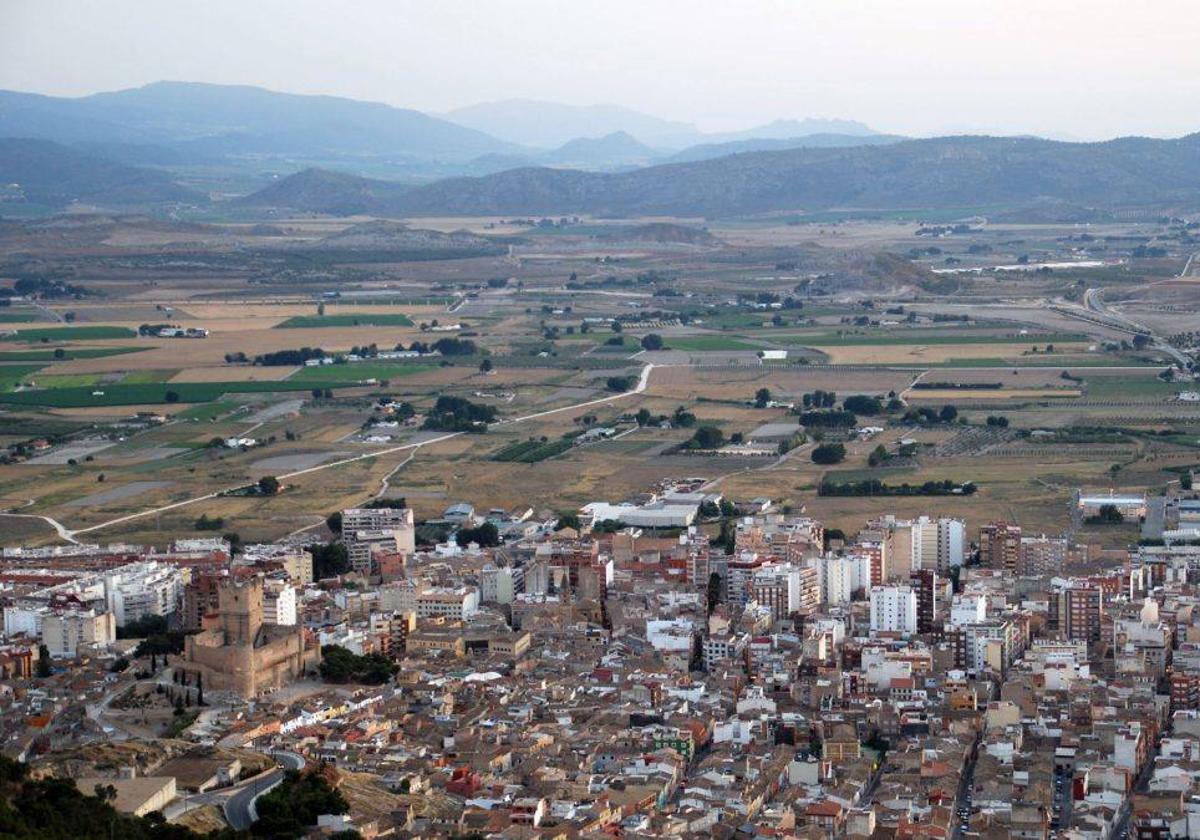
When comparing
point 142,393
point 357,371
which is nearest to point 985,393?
point 357,371

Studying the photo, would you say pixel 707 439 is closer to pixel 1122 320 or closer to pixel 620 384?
pixel 620 384

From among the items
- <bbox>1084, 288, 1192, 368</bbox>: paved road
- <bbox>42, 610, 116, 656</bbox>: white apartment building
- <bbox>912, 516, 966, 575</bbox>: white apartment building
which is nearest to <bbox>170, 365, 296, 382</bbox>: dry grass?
<bbox>1084, 288, 1192, 368</bbox>: paved road

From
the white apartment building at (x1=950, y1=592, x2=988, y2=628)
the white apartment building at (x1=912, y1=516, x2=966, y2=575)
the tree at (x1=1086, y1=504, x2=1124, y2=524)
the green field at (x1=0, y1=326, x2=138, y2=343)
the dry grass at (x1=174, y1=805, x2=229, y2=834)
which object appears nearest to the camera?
the dry grass at (x1=174, y1=805, x2=229, y2=834)

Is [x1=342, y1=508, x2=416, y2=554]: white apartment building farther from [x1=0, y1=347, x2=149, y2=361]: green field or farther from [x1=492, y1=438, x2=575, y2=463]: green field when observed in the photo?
[x1=0, y1=347, x2=149, y2=361]: green field

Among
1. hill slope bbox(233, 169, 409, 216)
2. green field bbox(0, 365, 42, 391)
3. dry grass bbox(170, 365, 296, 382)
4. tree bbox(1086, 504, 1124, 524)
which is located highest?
hill slope bbox(233, 169, 409, 216)

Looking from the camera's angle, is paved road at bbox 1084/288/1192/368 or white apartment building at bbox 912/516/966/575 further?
paved road at bbox 1084/288/1192/368

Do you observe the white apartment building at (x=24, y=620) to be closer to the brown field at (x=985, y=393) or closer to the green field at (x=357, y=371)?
the brown field at (x=985, y=393)
